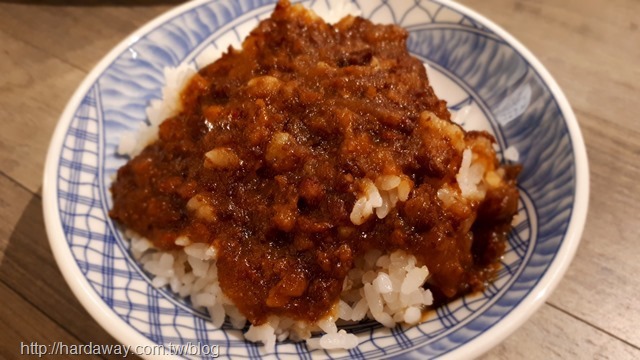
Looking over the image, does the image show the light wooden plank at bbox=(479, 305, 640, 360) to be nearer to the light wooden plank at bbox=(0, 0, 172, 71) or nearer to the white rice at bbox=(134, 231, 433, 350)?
the white rice at bbox=(134, 231, 433, 350)

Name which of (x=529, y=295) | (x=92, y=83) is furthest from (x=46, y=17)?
(x=529, y=295)

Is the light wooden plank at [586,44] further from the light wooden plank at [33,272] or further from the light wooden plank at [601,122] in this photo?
the light wooden plank at [33,272]

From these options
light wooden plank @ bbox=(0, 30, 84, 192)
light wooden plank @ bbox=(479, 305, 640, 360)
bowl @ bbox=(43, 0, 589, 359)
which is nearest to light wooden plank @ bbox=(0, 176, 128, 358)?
light wooden plank @ bbox=(0, 30, 84, 192)

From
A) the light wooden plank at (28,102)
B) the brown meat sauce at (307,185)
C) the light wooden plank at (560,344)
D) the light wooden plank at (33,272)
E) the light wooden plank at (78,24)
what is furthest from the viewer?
the light wooden plank at (78,24)

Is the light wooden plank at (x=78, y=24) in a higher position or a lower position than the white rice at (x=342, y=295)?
higher

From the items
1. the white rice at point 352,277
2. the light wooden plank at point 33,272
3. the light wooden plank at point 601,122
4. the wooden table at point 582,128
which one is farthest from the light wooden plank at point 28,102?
the light wooden plank at point 601,122

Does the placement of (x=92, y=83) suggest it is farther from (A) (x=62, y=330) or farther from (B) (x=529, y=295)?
(B) (x=529, y=295)
